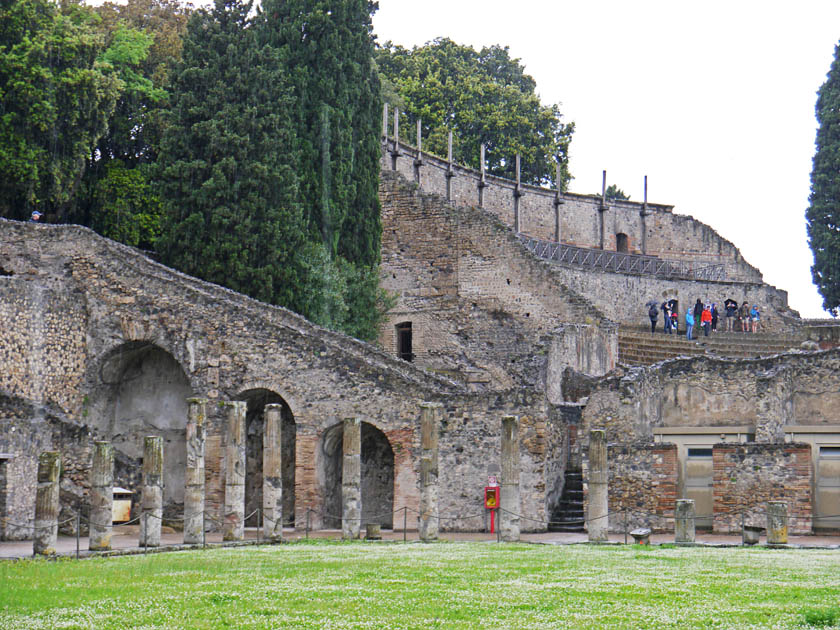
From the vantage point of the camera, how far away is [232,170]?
3819cm

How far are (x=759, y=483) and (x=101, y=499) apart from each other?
14.2m

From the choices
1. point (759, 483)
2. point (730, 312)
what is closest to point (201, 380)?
point (759, 483)

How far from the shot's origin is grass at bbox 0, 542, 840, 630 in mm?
15695

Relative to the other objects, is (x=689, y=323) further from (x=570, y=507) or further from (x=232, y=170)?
(x=232, y=170)

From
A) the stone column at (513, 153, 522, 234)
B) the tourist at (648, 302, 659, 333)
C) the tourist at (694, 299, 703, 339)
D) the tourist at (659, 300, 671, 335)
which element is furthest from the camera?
the stone column at (513, 153, 522, 234)

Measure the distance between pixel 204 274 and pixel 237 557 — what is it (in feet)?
48.7

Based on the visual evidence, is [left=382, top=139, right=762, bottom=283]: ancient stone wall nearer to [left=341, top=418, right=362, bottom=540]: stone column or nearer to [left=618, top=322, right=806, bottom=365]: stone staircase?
[left=618, top=322, right=806, bottom=365]: stone staircase

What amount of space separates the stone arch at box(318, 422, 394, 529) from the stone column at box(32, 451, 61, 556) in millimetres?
8631

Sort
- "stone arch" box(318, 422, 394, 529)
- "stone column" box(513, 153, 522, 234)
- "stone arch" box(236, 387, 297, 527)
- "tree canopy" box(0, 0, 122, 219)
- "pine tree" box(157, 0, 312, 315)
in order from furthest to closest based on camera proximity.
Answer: "stone column" box(513, 153, 522, 234)
"pine tree" box(157, 0, 312, 315)
"tree canopy" box(0, 0, 122, 219)
"stone arch" box(236, 387, 297, 527)
"stone arch" box(318, 422, 394, 529)

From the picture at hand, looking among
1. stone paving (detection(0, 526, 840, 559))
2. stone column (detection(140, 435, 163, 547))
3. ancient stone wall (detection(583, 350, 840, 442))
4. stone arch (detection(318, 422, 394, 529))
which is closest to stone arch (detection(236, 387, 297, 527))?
stone arch (detection(318, 422, 394, 529))

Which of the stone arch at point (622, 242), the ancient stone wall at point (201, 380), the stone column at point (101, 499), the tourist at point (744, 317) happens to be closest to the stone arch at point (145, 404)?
the ancient stone wall at point (201, 380)

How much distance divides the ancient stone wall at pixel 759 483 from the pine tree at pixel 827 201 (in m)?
26.5

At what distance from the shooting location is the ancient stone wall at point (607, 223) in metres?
58.2

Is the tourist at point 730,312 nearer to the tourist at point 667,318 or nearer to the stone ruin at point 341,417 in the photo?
the tourist at point 667,318
